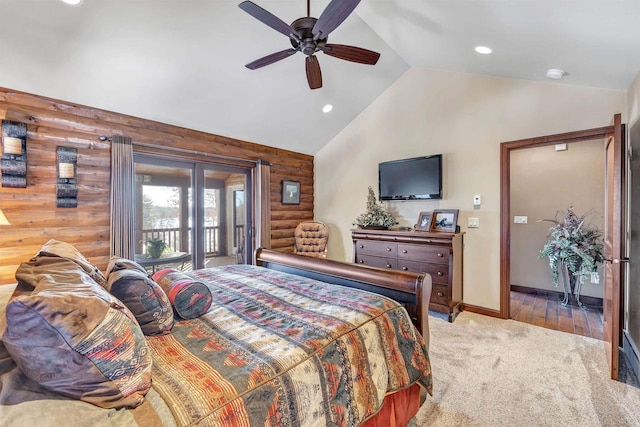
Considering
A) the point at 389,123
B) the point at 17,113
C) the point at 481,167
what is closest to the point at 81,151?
the point at 17,113

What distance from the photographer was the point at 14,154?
9.07 ft

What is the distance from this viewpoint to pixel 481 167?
3771 millimetres

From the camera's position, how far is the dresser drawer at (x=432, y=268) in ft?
11.8

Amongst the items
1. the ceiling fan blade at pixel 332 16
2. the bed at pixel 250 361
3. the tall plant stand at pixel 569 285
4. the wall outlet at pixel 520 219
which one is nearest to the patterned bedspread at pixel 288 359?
the bed at pixel 250 361

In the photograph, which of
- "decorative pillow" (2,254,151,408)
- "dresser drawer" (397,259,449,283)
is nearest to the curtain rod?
"dresser drawer" (397,259,449,283)

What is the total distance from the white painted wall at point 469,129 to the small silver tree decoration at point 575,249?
39.6 inches

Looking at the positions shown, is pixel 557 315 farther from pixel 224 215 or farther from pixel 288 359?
pixel 224 215

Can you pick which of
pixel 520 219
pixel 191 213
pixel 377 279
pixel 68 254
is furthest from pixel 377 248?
pixel 68 254

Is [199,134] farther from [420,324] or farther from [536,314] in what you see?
[536,314]

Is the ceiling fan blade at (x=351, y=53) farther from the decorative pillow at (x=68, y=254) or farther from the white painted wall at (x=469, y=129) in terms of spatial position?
the decorative pillow at (x=68, y=254)

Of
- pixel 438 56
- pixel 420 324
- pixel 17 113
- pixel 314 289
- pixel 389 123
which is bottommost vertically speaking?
pixel 420 324

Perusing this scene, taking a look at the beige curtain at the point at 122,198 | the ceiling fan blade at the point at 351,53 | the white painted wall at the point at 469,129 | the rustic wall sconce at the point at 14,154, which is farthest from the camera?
the beige curtain at the point at 122,198

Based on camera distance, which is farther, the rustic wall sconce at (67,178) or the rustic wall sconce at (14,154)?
the rustic wall sconce at (67,178)

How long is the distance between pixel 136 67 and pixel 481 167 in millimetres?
4182
